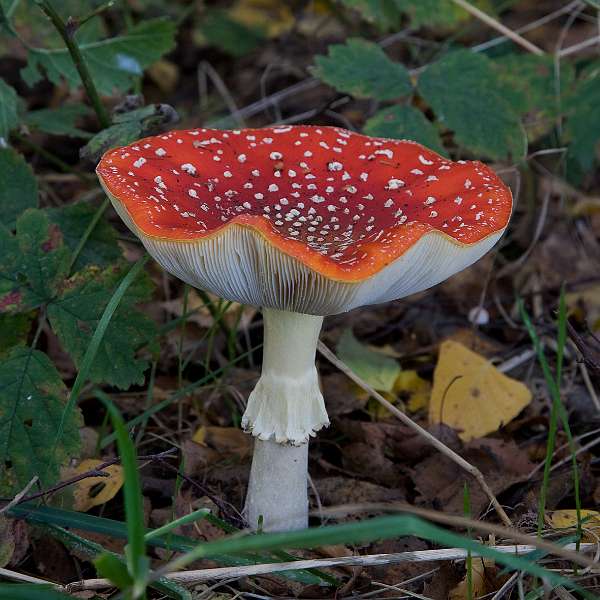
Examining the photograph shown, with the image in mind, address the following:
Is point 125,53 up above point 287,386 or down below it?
above

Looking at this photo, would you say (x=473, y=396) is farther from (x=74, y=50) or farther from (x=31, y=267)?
(x=74, y=50)

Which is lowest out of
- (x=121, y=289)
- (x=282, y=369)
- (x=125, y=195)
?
(x=282, y=369)

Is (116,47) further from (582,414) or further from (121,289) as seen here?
(582,414)

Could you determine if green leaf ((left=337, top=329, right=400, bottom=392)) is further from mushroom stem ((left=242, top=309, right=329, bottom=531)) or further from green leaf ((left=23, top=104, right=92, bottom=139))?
green leaf ((left=23, top=104, right=92, bottom=139))

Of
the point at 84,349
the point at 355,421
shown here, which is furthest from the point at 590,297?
the point at 84,349

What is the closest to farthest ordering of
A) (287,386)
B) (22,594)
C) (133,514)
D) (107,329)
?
1. (133,514)
2. (22,594)
3. (287,386)
4. (107,329)

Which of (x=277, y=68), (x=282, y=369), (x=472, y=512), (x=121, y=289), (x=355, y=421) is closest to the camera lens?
(x=121, y=289)

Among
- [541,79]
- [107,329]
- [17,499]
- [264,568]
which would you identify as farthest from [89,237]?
[541,79]
